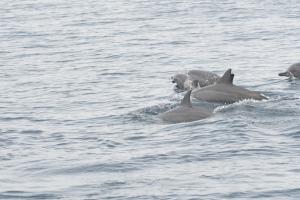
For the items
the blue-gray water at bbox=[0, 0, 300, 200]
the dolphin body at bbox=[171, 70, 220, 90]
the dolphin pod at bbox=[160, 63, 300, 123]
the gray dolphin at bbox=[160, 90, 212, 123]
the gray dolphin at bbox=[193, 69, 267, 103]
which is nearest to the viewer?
the blue-gray water at bbox=[0, 0, 300, 200]

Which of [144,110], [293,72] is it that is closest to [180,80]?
[293,72]

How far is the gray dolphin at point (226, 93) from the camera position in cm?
2523

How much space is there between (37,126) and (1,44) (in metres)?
18.1

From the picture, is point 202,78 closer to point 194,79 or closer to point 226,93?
point 194,79

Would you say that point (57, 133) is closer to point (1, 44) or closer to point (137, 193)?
point (137, 193)

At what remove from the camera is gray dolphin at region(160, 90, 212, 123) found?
23.3 metres

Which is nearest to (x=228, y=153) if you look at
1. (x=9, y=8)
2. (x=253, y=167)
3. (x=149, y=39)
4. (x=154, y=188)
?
(x=253, y=167)

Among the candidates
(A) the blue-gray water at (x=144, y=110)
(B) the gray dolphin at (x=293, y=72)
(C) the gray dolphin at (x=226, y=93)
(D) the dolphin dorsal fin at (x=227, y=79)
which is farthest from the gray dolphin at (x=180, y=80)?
(D) the dolphin dorsal fin at (x=227, y=79)

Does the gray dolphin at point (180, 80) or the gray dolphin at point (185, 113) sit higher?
the gray dolphin at point (185, 113)

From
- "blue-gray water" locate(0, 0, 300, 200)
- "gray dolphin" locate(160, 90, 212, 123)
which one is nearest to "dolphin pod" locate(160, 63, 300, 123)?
"gray dolphin" locate(160, 90, 212, 123)

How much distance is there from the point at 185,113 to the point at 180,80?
582 cm

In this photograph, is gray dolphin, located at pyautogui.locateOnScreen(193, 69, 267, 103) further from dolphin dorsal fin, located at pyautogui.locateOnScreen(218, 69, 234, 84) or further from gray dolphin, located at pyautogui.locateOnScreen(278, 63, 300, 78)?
gray dolphin, located at pyautogui.locateOnScreen(278, 63, 300, 78)

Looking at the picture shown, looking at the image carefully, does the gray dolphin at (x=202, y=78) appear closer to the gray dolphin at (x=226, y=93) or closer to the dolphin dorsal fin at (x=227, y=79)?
the gray dolphin at (x=226, y=93)

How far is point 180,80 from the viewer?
29.1 meters
